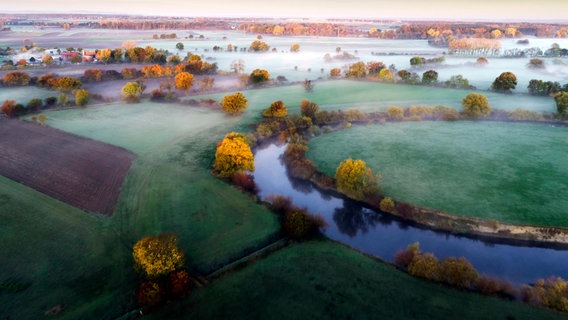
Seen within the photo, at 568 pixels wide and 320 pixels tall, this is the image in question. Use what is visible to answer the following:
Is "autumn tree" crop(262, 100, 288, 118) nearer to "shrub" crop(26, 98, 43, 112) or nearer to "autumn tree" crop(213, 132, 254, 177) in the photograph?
"autumn tree" crop(213, 132, 254, 177)

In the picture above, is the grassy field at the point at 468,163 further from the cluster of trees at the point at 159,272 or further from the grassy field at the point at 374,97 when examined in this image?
the cluster of trees at the point at 159,272

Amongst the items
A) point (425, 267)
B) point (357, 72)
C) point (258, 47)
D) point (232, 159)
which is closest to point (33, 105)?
point (232, 159)

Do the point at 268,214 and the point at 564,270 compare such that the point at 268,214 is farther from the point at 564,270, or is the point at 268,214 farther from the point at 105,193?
the point at 564,270

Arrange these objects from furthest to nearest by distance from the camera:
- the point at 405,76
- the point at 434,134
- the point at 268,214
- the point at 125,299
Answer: the point at 405,76
the point at 434,134
the point at 268,214
the point at 125,299

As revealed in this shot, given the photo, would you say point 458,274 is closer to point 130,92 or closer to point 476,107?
point 476,107

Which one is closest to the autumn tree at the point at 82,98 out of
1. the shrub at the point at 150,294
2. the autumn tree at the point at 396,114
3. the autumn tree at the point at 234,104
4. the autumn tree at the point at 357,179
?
the autumn tree at the point at 234,104

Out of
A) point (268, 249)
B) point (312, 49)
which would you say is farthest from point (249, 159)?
point (312, 49)
